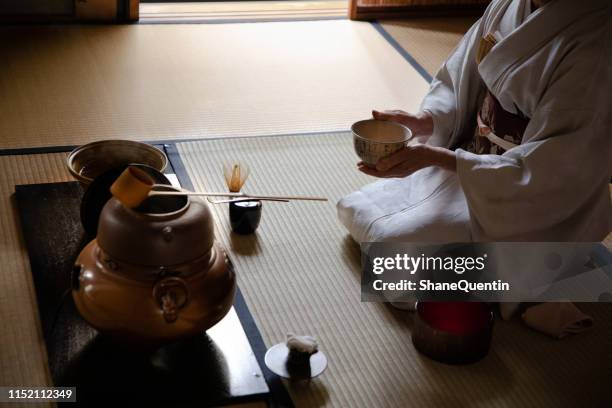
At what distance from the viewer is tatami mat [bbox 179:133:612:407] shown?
2.33 m

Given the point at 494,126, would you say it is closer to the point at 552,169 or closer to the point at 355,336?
the point at 552,169

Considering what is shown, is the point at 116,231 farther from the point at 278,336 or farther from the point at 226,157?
the point at 226,157

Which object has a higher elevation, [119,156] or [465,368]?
[119,156]

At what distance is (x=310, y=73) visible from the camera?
424 centimetres

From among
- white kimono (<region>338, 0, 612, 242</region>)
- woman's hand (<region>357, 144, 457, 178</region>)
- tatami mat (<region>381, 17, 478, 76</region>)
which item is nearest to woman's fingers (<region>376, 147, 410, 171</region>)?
woman's hand (<region>357, 144, 457, 178</region>)

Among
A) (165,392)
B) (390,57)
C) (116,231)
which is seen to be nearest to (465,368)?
(165,392)

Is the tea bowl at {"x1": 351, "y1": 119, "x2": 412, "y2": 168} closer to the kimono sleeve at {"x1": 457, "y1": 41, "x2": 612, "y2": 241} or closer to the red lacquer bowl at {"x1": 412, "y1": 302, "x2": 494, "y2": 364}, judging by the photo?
the kimono sleeve at {"x1": 457, "y1": 41, "x2": 612, "y2": 241}

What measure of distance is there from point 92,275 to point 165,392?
34 centimetres

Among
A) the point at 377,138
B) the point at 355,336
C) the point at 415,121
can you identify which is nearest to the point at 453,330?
the point at 355,336

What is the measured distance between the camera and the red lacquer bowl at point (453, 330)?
7.86ft

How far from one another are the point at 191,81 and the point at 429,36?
1.54 meters

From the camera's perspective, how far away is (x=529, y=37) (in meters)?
2.52

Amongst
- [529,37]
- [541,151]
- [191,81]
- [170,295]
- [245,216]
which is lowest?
[191,81]

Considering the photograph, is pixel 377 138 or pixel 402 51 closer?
pixel 377 138
